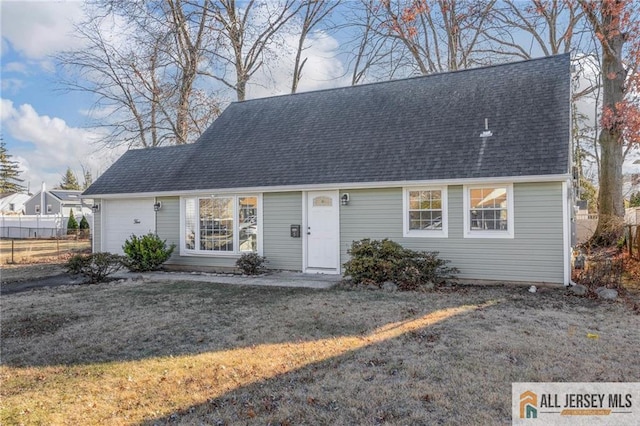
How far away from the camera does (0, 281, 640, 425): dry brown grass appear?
11.4 ft

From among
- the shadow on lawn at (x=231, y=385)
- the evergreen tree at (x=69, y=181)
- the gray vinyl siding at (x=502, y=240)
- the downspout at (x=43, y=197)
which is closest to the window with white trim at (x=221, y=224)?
the gray vinyl siding at (x=502, y=240)

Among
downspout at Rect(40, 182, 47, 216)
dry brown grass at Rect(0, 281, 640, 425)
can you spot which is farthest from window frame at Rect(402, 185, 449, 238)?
downspout at Rect(40, 182, 47, 216)

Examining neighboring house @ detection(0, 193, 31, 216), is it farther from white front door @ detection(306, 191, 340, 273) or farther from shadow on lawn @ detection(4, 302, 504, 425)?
shadow on lawn @ detection(4, 302, 504, 425)

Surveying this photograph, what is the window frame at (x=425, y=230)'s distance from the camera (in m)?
A: 9.21

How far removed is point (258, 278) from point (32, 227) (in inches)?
1098

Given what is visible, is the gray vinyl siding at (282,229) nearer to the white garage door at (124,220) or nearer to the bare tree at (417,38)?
the white garage door at (124,220)

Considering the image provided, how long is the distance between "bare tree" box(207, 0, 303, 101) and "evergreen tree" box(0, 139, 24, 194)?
159 ft

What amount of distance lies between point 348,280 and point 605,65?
11078 mm

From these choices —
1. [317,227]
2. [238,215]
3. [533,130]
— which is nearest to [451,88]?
[533,130]

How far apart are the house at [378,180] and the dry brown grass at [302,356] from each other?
1.78 meters

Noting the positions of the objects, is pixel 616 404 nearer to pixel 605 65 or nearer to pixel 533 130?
pixel 533 130

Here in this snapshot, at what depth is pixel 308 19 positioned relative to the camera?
20.5 m

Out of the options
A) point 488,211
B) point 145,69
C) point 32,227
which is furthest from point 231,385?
point 32,227

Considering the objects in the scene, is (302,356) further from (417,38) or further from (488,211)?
(417,38)
